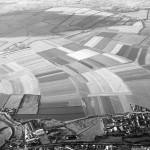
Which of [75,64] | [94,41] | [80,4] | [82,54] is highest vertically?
[80,4]

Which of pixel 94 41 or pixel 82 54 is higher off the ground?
pixel 94 41

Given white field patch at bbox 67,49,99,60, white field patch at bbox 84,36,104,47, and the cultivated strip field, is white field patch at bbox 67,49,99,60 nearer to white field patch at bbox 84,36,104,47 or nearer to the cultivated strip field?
the cultivated strip field

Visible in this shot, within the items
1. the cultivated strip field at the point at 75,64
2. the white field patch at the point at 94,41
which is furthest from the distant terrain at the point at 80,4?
the white field patch at the point at 94,41

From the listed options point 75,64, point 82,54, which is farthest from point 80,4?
point 75,64

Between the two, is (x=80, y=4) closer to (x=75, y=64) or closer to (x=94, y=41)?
(x=94, y=41)

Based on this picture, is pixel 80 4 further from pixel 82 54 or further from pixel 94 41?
pixel 82 54

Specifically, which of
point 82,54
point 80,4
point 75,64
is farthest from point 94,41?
point 80,4

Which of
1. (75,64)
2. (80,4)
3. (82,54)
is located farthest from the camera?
(80,4)

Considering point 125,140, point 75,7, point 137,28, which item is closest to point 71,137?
point 125,140

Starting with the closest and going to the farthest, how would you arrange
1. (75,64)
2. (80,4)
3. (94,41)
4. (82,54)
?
1. (75,64)
2. (82,54)
3. (94,41)
4. (80,4)

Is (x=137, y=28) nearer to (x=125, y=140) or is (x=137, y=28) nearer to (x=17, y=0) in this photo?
(x=125, y=140)

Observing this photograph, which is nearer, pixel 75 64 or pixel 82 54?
pixel 75 64
